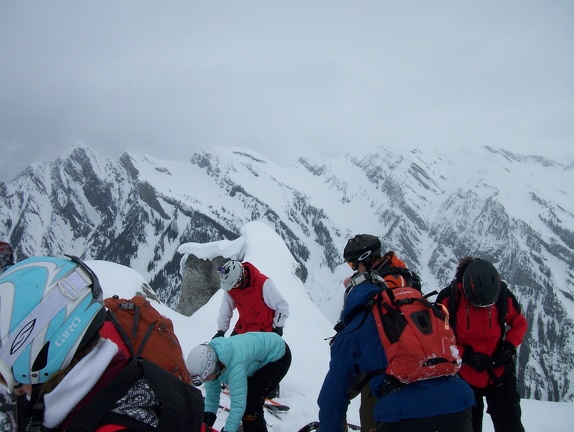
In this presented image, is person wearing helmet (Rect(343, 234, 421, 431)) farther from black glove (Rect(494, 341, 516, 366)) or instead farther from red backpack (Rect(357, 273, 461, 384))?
black glove (Rect(494, 341, 516, 366))

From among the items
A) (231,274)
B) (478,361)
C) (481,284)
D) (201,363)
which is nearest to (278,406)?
(231,274)

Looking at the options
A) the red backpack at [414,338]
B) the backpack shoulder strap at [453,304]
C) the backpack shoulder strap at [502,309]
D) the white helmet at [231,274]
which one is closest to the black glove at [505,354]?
the backpack shoulder strap at [502,309]

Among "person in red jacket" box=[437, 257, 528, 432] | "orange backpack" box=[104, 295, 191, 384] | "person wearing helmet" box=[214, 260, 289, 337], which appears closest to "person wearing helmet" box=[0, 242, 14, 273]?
"orange backpack" box=[104, 295, 191, 384]

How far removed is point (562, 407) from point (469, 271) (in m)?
6.94

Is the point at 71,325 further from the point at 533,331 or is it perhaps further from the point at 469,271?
the point at 533,331

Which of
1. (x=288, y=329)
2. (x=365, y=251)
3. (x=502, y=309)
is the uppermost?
(x=288, y=329)

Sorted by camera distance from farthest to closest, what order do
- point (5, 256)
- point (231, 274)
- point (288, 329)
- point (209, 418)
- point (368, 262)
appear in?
point (288, 329) → point (231, 274) → point (5, 256) → point (209, 418) → point (368, 262)

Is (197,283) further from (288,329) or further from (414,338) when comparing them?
(414,338)

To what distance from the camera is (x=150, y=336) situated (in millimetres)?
3172

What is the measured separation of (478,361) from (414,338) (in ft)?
8.18

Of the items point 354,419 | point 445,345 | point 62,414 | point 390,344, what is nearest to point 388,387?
point 390,344

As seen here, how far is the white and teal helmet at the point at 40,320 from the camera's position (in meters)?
1.63

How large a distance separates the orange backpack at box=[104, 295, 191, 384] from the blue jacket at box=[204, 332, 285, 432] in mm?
1159

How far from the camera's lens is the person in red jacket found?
14.5ft
